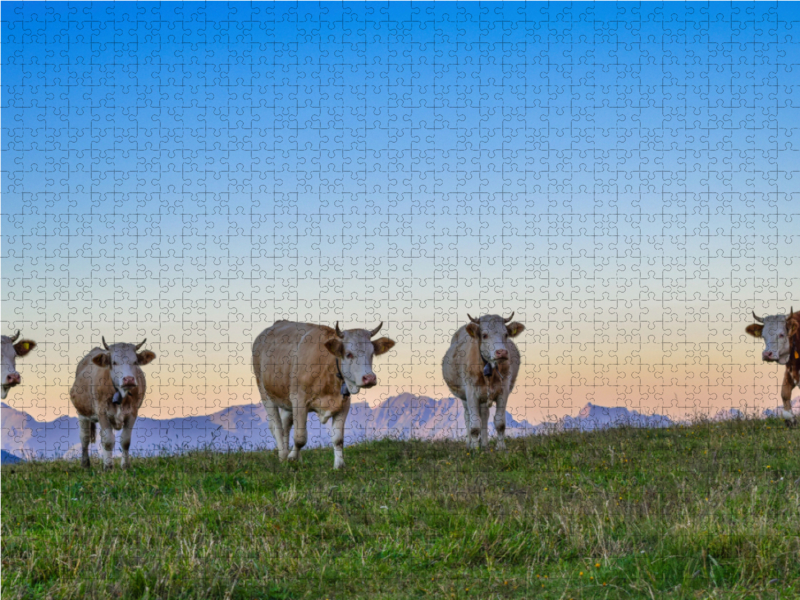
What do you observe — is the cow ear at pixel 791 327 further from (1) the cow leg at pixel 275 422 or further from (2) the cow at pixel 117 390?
(2) the cow at pixel 117 390

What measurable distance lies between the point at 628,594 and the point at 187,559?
12.2 ft

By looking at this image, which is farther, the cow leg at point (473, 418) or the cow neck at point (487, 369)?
the cow leg at point (473, 418)

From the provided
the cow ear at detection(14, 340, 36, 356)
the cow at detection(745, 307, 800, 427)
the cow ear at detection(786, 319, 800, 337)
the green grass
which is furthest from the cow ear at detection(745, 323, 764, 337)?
the cow ear at detection(14, 340, 36, 356)

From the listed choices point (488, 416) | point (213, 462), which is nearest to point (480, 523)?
point (213, 462)

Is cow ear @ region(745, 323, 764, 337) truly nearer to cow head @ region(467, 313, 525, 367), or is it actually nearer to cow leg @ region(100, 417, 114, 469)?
cow head @ region(467, 313, 525, 367)

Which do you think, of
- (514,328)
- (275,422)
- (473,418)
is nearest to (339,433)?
(275,422)

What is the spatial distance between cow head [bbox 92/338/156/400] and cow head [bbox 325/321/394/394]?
3915 millimetres

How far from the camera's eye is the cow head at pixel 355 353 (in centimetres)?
1435

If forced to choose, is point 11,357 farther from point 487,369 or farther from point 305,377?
point 487,369

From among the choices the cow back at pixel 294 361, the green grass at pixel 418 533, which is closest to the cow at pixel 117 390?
the cow back at pixel 294 361

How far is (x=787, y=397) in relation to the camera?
19.6m

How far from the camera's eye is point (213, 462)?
46.3 feet

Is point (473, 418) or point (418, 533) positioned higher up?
point (473, 418)

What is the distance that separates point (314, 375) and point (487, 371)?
3.58m
